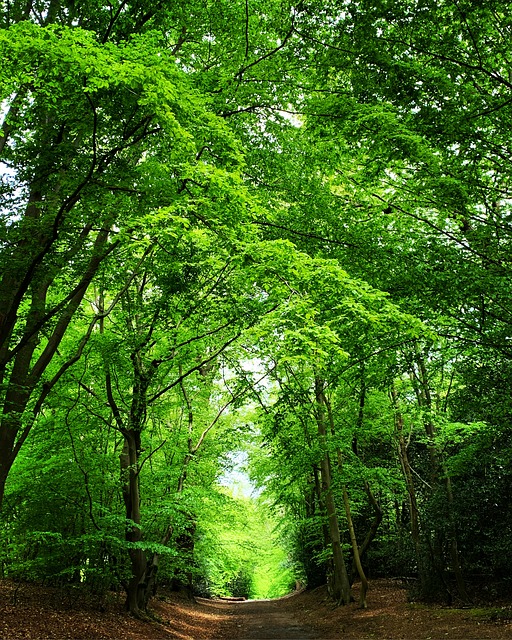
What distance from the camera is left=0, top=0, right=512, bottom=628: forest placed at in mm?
5277

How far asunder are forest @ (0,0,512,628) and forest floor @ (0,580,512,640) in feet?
1.97

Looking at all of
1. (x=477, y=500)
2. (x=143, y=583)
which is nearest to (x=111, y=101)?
(x=143, y=583)

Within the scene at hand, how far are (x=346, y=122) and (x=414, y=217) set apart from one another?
2183 millimetres

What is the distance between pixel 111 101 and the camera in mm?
5660

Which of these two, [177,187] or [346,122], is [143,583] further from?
[346,122]

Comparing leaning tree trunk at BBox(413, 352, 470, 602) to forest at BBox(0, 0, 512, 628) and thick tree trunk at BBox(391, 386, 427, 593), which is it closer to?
forest at BBox(0, 0, 512, 628)

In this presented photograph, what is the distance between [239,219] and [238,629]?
46.3 feet

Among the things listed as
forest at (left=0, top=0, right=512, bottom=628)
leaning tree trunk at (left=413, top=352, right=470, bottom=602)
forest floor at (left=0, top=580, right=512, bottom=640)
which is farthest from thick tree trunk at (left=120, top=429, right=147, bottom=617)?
leaning tree trunk at (left=413, top=352, right=470, bottom=602)

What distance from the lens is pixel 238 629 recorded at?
15.0 metres

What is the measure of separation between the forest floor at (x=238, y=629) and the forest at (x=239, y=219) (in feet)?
1.97

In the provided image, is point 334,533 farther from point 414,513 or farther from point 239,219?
point 239,219

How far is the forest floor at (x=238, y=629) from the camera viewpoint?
26.5 feet

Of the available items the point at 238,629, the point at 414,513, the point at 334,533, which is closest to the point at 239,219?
the point at 414,513

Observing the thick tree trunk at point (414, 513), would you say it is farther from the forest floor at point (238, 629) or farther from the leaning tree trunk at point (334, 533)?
the leaning tree trunk at point (334, 533)
